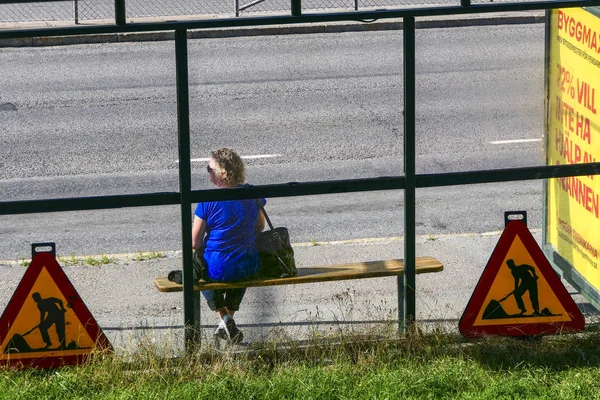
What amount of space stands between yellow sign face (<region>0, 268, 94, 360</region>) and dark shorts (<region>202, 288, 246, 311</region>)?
2.70 feet

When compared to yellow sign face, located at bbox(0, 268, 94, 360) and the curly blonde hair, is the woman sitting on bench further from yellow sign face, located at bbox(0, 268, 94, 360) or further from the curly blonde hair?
yellow sign face, located at bbox(0, 268, 94, 360)

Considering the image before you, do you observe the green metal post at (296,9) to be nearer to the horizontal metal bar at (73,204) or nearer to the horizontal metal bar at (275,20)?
the horizontal metal bar at (275,20)

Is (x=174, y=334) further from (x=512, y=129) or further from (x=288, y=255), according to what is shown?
(x=512, y=129)

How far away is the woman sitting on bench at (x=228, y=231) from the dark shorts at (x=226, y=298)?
4 cm

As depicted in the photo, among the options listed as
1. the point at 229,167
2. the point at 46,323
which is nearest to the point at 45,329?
the point at 46,323

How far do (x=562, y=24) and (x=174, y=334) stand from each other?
3.21 metres

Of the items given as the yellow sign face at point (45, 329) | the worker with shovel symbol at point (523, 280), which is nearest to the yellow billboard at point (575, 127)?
the worker with shovel symbol at point (523, 280)

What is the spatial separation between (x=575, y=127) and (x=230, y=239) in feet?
7.68

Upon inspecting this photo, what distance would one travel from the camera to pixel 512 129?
6.97 meters

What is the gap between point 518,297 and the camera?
20.4 ft

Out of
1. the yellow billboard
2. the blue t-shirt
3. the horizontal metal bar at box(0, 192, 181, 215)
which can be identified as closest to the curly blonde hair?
the blue t-shirt

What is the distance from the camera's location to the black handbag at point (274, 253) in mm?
6273

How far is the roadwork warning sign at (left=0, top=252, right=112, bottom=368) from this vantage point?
5.80 meters

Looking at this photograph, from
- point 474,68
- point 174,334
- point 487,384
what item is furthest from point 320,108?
point 487,384
